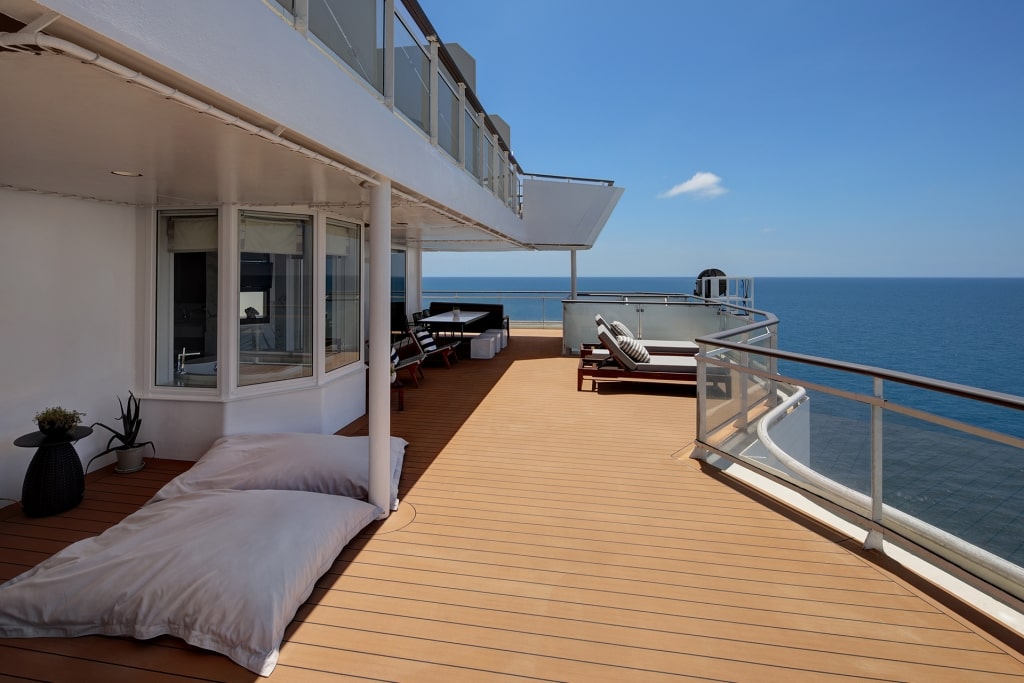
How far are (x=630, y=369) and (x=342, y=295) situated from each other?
4012mm

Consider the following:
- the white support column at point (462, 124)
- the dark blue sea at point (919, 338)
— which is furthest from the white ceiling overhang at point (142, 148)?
the dark blue sea at point (919, 338)

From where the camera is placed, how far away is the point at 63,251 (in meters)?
4.11

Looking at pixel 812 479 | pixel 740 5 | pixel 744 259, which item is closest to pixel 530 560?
pixel 812 479

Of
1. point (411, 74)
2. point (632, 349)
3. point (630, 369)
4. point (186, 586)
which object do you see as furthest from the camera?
point (632, 349)

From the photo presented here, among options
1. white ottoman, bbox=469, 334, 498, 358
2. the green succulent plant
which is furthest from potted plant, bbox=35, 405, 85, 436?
white ottoman, bbox=469, 334, 498, 358

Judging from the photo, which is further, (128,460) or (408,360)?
(408,360)

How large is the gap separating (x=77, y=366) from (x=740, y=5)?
16602 millimetres

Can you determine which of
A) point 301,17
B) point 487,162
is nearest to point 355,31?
point 301,17

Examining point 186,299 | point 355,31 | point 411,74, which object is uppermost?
point 411,74

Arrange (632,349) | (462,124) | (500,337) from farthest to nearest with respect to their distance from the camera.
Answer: (500,337)
(632,349)
(462,124)

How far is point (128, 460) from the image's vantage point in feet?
14.6

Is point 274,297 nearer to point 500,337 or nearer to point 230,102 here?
point 230,102

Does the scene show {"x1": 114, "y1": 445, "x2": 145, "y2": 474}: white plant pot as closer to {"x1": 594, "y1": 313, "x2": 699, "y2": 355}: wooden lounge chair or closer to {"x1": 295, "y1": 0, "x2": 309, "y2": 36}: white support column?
{"x1": 295, "y1": 0, "x2": 309, "y2": 36}: white support column

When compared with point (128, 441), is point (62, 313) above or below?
above
